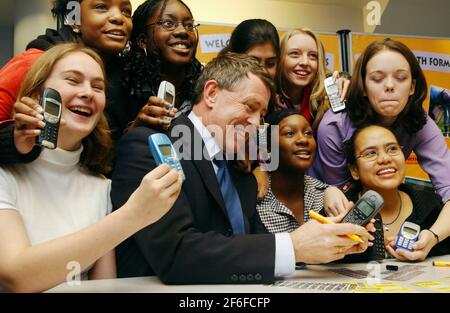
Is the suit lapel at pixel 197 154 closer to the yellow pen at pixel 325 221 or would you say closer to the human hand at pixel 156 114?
the human hand at pixel 156 114

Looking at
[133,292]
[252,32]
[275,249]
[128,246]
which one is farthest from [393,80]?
[133,292]

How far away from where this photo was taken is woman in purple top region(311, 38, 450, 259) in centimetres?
219

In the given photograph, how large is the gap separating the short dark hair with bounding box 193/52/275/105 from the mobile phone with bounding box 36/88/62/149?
0.56 metres

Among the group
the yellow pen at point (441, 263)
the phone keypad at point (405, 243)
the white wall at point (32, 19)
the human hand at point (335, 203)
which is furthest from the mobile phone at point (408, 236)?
the white wall at point (32, 19)

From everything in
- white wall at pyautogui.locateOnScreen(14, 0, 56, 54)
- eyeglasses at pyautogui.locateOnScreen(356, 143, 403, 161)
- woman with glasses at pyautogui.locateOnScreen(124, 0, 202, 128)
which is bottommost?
eyeglasses at pyautogui.locateOnScreen(356, 143, 403, 161)

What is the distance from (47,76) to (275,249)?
2.98 feet

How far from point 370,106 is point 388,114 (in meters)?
0.10

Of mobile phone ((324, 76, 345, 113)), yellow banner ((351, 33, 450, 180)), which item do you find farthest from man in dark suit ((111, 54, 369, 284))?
yellow banner ((351, 33, 450, 180))

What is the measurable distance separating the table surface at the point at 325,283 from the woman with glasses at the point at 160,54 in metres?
0.88

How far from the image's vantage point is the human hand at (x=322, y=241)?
1272 millimetres

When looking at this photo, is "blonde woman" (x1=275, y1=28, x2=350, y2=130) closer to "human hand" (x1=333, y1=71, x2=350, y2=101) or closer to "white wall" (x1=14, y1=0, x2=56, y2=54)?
"human hand" (x1=333, y1=71, x2=350, y2=101)

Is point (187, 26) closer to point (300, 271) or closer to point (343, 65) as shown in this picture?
point (300, 271)

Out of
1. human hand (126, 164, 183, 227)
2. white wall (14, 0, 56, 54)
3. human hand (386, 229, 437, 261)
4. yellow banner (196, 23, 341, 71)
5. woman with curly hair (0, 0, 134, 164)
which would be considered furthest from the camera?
white wall (14, 0, 56, 54)

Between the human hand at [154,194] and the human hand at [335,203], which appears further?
the human hand at [335,203]
